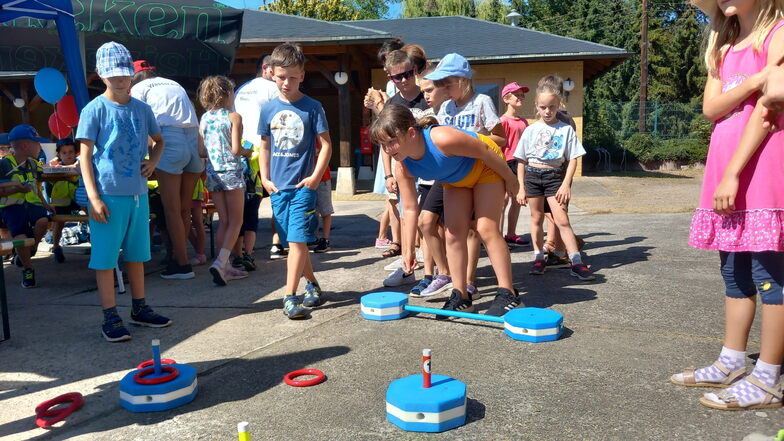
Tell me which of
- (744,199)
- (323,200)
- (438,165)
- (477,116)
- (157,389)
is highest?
(477,116)

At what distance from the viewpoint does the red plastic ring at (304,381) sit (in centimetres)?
321

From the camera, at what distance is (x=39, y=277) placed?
245 inches

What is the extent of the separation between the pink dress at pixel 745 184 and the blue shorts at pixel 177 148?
431 centimetres

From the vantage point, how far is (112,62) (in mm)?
4012

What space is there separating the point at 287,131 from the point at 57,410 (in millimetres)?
2376

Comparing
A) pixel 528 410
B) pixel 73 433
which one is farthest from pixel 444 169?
pixel 73 433

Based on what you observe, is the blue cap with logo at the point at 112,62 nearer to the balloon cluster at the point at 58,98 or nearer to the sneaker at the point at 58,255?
the balloon cluster at the point at 58,98

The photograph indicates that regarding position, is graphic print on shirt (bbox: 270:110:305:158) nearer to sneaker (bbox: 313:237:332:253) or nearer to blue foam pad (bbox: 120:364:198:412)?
blue foam pad (bbox: 120:364:198:412)

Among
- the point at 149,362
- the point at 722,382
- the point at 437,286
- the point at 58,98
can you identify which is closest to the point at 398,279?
the point at 437,286

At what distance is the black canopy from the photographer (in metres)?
6.57

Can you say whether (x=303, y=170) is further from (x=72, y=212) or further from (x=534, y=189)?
(x=72, y=212)

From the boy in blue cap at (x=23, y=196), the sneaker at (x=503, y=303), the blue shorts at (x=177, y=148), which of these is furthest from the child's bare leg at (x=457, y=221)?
the boy in blue cap at (x=23, y=196)

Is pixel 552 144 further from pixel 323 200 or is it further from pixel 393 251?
pixel 323 200

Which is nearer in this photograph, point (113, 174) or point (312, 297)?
point (113, 174)
